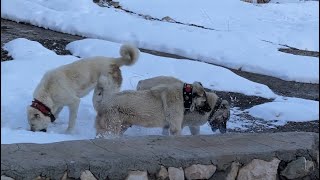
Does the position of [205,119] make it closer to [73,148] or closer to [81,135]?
[81,135]

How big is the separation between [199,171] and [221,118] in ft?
6.39

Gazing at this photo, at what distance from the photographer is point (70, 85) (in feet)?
24.9

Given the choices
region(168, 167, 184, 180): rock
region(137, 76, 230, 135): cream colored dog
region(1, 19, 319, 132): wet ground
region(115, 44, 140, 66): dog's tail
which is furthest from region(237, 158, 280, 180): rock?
region(115, 44, 140, 66): dog's tail

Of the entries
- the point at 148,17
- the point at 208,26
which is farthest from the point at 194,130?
the point at 148,17

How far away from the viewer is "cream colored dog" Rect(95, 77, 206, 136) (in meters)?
6.52

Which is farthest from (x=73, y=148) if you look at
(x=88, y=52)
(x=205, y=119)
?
(x=88, y=52)

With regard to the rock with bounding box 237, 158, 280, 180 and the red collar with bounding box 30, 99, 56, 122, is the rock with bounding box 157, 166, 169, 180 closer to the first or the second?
the rock with bounding box 237, 158, 280, 180

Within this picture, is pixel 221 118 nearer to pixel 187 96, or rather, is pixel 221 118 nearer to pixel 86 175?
pixel 187 96

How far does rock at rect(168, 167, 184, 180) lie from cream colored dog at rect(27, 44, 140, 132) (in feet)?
7.74

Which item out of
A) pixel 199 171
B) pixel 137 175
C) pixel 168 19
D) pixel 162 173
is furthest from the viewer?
pixel 168 19

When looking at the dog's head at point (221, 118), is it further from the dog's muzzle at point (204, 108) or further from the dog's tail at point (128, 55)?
the dog's tail at point (128, 55)

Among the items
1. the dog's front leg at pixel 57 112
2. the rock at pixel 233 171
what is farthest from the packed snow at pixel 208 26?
the rock at pixel 233 171

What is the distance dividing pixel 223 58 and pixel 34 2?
6.65m

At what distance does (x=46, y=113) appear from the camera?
7285 mm
